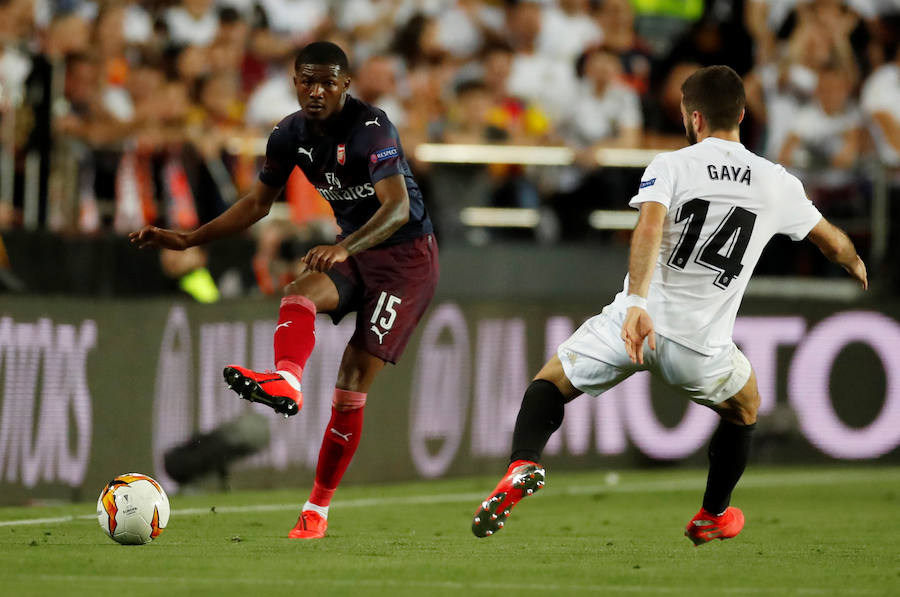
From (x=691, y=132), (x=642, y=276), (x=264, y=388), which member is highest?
(x=691, y=132)

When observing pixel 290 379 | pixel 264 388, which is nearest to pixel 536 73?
pixel 290 379

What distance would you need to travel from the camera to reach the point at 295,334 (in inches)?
291

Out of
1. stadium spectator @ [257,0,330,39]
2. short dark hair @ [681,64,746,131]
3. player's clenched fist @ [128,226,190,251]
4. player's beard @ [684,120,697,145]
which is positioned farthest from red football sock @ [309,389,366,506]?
stadium spectator @ [257,0,330,39]

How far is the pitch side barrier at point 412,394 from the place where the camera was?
10.5 m

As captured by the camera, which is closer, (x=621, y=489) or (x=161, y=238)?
(x=161, y=238)

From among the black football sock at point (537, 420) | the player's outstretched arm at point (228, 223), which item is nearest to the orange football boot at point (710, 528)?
the black football sock at point (537, 420)

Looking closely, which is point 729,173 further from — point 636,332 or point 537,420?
point 537,420

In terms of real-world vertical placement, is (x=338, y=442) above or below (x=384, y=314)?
below

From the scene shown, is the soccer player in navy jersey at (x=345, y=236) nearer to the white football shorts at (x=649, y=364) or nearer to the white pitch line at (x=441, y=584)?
the white football shorts at (x=649, y=364)

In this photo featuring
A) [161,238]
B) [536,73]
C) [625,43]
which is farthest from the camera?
[625,43]

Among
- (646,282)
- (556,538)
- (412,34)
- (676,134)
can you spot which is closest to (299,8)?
(412,34)

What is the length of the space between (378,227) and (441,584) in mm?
1991

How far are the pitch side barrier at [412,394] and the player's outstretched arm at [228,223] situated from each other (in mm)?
2808

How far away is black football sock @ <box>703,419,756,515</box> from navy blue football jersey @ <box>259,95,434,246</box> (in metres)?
1.94
